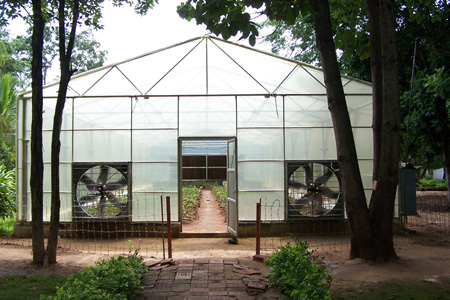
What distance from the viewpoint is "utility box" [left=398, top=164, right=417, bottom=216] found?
10.0 metres

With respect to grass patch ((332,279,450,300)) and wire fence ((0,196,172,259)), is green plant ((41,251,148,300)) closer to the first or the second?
grass patch ((332,279,450,300))

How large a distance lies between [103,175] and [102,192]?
43 cm

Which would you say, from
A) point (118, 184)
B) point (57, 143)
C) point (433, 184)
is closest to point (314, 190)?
point (118, 184)

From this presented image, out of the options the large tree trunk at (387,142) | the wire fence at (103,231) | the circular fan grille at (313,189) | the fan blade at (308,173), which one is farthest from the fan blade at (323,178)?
the wire fence at (103,231)

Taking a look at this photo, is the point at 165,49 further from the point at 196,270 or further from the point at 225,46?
the point at 196,270

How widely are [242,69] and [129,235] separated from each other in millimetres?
4978

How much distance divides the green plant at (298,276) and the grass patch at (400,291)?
0.35 meters

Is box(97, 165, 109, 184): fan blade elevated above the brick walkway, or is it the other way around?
box(97, 165, 109, 184): fan blade

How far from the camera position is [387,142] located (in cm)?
673

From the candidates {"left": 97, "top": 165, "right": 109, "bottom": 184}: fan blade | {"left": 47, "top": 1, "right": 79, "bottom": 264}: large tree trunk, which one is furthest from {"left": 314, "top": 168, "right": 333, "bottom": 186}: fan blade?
{"left": 47, "top": 1, "right": 79, "bottom": 264}: large tree trunk

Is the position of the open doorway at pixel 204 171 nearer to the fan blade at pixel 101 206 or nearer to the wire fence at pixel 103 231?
the wire fence at pixel 103 231

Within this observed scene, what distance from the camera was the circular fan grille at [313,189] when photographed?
10.2m

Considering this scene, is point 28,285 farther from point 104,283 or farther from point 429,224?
point 429,224

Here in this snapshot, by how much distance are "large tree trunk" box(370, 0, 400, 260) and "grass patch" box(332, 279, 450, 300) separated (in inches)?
46.4
